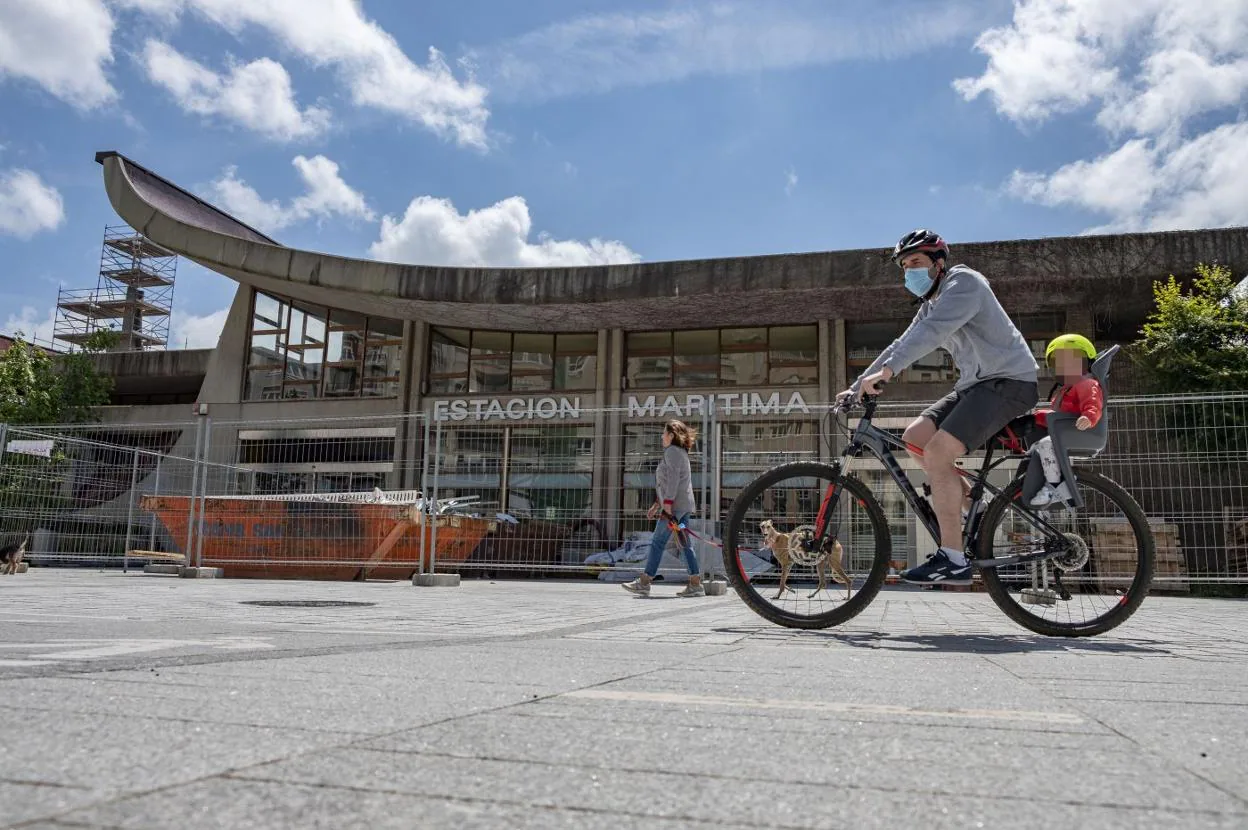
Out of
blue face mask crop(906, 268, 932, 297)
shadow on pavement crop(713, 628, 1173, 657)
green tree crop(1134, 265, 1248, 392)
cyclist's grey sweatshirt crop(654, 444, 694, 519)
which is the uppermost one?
green tree crop(1134, 265, 1248, 392)

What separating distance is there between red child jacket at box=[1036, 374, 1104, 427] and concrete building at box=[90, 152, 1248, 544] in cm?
967

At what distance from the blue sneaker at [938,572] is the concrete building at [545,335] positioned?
986 cm

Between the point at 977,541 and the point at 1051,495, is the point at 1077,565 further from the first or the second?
the point at 977,541

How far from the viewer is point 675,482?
27.4ft

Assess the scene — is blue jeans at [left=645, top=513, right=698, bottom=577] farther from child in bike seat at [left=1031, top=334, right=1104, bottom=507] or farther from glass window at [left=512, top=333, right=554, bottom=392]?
glass window at [left=512, top=333, right=554, bottom=392]

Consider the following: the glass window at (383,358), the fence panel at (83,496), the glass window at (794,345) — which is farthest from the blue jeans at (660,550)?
the glass window at (383,358)

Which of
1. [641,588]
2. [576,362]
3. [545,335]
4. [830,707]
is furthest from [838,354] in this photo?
[830,707]

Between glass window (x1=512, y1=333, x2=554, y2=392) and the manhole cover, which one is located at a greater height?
glass window (x1=512, y1=333, x2=554, y2=392)

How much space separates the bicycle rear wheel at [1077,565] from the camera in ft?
13.1

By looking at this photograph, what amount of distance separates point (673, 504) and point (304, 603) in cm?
346

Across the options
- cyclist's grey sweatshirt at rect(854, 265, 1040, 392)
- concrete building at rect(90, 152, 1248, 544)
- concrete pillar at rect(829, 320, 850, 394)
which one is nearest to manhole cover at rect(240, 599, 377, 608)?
cyclist's grey sweatshirt at rect(854, 265, 1040, 392)

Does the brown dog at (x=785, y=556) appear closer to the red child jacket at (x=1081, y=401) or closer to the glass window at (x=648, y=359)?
the red child jacket at (x=1081, y=401)

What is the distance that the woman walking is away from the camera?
833 centimetres

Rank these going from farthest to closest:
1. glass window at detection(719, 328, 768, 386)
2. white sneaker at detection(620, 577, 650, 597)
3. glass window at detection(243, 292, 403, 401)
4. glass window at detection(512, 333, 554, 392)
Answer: glass window at detection(243, 292, 403, 401)
glass window at detection(512, 333, 554, 392)
glass window at detection(719, 328, 768, 386)
white sneaker at detection(620, 577, 650, 597)
